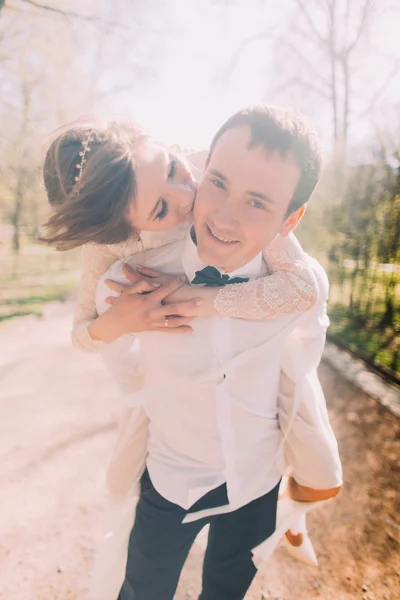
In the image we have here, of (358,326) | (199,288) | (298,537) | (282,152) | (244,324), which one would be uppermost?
(282,152)

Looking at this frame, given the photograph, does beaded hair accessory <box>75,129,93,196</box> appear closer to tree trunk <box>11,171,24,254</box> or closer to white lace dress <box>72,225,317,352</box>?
white lace dress <box>72,225,317,352</box>

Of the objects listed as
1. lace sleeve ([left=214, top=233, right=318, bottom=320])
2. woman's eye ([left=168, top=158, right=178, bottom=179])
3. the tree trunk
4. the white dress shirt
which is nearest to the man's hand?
the white dress shirt

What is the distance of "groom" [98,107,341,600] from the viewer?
3.44 feet

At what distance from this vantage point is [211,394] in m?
1.21

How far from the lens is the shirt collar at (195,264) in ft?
3.88

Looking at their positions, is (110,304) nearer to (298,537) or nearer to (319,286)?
(319,286)

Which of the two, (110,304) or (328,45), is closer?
(110,304)

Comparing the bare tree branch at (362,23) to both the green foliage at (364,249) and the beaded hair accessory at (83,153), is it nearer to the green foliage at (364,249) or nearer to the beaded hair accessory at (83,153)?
the green foliage at (364,249)

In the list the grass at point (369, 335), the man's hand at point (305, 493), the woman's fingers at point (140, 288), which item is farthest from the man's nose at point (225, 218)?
the grass at point (369, 335)

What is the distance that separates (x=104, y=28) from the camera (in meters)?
7.71

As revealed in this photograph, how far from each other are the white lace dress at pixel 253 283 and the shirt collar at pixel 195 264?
0.12 ft

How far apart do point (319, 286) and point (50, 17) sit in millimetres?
8521

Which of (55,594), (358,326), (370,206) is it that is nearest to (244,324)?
(55,594)

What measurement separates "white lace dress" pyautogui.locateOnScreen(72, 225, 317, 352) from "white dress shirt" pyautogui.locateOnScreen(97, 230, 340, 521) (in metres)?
0.04
